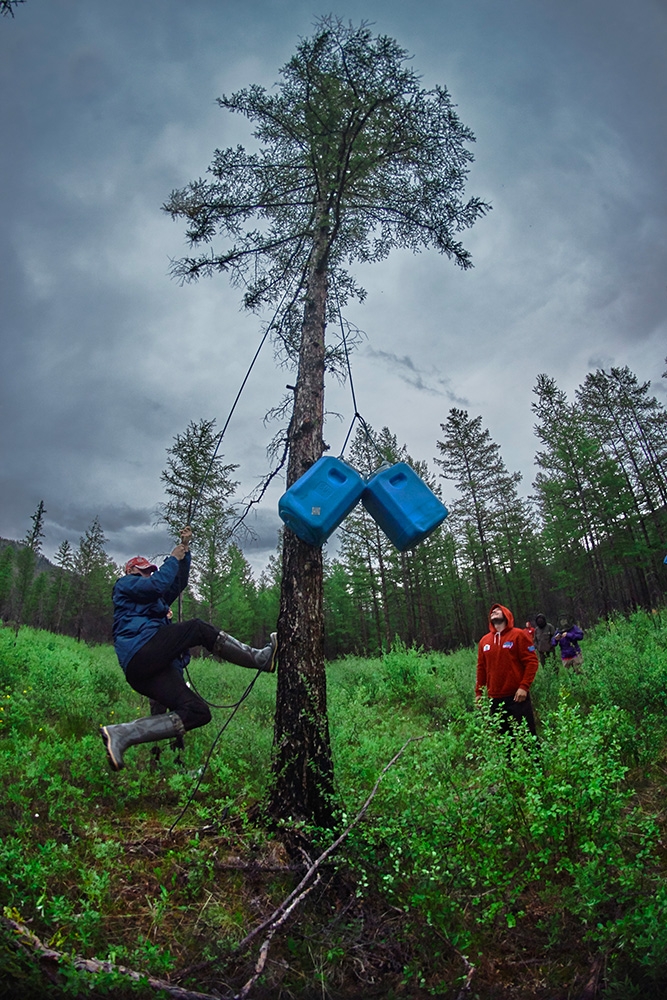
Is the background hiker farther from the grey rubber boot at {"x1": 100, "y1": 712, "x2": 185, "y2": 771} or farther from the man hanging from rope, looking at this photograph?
the grey rubber boot at {"x1": 100, "y1": 712, "x2": 185, "y2": 771}

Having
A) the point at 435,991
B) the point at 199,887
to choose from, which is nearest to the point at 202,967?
the point at 199,887

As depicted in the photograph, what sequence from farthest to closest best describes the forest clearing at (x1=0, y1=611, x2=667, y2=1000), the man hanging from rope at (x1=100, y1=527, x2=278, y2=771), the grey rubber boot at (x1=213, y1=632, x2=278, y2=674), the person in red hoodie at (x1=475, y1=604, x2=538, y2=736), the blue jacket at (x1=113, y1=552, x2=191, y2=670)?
1. the person in red hoodie at (x1=475, y1=604, x2=538, y2=736)
2. the grey rubber boot at (x1=213, y1=632, x2=278, y2=674)
3. the blue jacket at (x1=113, y1=552, x2=191, y2=670)
4. the man hanging from rope at (x1=100, y1=527, x2=278, y2=771)
5. the forest clearing at (x1=0, y1=611, x2=667, y2=1000)

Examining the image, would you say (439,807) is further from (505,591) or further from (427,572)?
(505,591)

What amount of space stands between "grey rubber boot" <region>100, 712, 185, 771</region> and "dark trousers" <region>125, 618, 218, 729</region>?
0.26ft

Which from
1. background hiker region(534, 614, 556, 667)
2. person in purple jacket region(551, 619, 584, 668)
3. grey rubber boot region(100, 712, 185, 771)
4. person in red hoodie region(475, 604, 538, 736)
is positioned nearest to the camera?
grey rubber boot region(100, 712, 185, 771)

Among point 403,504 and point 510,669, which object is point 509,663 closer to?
point 510,669

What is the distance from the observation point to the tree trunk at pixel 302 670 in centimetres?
327

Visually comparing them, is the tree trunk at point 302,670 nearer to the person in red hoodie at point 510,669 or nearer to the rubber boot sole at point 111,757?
the rubber boot sole at point 111,757

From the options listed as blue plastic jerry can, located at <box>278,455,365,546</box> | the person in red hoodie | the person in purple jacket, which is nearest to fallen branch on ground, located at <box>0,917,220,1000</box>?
blue plastic jerry can, located at <box>278,455,365,546</box>

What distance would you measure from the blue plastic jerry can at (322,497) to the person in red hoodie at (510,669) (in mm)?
2551

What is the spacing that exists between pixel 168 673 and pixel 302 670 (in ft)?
3.58

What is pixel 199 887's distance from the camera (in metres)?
2.71

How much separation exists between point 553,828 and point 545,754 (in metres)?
0.39

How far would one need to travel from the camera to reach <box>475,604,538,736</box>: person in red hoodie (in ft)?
16.6
